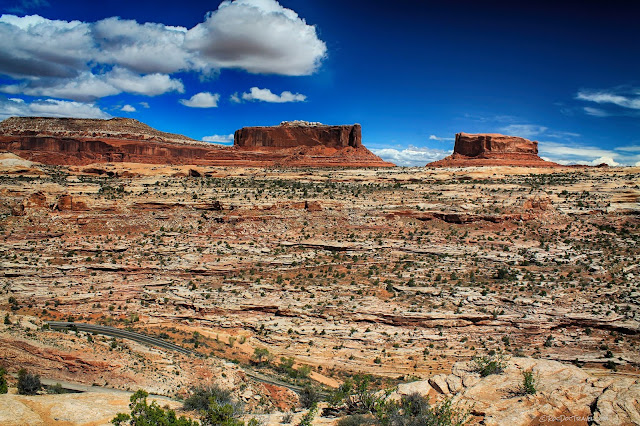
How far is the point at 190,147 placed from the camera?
74375 millimetres

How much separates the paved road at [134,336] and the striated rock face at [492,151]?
5163 centimetres

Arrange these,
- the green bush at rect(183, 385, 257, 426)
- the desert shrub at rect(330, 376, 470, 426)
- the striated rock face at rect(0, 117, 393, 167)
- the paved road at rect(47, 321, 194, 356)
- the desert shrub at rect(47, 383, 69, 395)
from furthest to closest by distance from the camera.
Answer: the striated rock face at rect(0, 117, 393, 167) → the paved road at rect(47, 321, 194, 356) → the desert shrub at rect(47, 383, 69, 395) → the green bush at rect(183, 385, 257, 426) → the desert shrub at rect(330, 376, 470, 426)

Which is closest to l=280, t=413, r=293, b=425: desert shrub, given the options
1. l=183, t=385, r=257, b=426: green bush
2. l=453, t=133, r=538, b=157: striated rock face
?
l=183, t=385, r=257, b=426: green bush

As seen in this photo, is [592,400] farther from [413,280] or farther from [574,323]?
[413,280]

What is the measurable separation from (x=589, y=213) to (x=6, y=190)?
46.5m

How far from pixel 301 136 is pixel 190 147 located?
21735mm

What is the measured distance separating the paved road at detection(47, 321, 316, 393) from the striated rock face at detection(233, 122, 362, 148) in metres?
54.0

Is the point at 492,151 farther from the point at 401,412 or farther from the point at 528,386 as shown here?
the point at 401,412

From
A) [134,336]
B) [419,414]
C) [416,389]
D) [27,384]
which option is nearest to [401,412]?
[419,414]

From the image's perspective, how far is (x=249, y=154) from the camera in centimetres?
6669

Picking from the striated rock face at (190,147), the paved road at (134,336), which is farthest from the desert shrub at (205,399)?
the striated rock face at (190,147)

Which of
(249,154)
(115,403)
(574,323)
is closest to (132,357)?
(115,403)

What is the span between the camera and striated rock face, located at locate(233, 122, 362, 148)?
67.7m

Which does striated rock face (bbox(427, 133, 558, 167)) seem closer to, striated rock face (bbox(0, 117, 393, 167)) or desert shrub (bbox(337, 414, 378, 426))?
striated rock face (bbox(0, 117, 393, 167))
